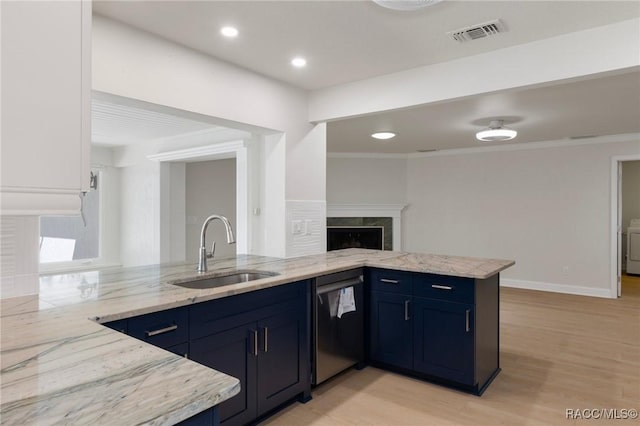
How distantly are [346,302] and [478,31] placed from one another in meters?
2.00

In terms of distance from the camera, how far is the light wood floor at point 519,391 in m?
2.46

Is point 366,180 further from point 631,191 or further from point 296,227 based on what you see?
point 631,191

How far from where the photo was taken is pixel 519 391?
2.84m

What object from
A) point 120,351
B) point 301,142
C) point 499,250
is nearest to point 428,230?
point 499,250

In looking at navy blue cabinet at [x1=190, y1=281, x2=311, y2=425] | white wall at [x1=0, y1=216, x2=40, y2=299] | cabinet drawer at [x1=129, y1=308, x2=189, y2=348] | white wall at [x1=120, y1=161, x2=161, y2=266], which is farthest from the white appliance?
white wall at [x1=0, y1=216, x2=40, y2=299]

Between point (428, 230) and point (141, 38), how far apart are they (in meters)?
6.18

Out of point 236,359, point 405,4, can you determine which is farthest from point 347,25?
point 236,359

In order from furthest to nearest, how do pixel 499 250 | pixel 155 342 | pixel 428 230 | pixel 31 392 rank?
pixel 428 230 < pixel 499 250 < pixel 155 342 < pixel 31 392

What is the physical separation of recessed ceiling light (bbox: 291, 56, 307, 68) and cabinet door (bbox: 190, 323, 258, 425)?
1933 millimetres

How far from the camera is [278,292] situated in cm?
238

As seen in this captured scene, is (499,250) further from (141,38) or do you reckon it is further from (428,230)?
(141,38)

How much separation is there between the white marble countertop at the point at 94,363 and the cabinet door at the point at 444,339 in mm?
1337

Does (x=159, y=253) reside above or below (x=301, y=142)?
below

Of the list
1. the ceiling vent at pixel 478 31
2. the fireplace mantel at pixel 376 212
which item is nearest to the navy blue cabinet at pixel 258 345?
the ceiling vent at pixel 478 31
